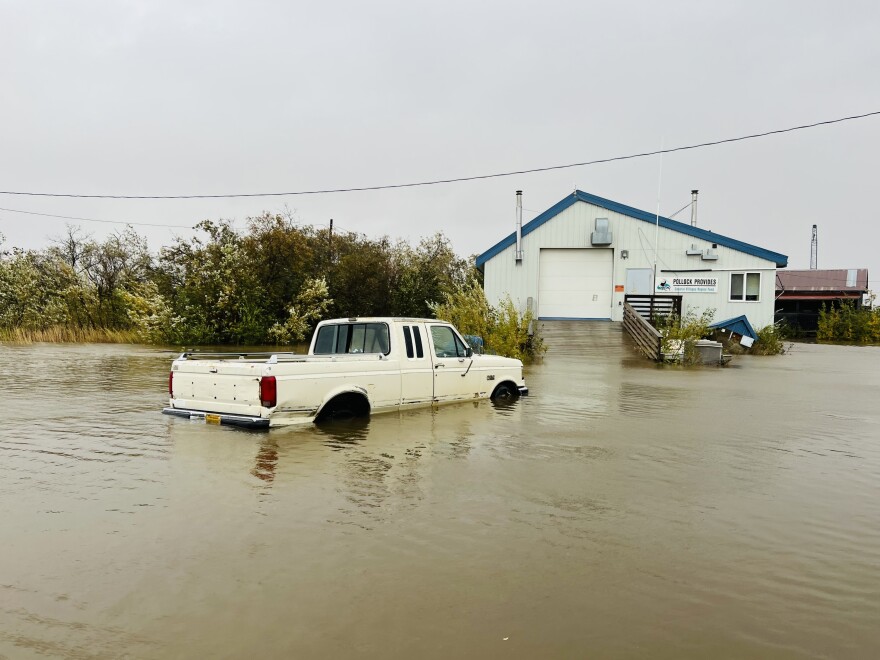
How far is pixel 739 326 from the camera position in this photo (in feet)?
89.5

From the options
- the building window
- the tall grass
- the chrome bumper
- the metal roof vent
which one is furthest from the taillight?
the tall grass

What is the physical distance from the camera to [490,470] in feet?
22.1

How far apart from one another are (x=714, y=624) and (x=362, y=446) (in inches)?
192

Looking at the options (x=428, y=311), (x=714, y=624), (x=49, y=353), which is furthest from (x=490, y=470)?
(x=428, y=311)

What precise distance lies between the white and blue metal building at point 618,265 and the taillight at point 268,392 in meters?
21.3

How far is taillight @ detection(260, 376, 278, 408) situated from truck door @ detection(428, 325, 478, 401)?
119 inches

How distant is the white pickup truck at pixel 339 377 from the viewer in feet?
26.8

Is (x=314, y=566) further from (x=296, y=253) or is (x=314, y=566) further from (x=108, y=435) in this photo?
(x=296, y=253)

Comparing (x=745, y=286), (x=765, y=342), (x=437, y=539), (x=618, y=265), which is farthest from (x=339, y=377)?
(x=765, y=342)

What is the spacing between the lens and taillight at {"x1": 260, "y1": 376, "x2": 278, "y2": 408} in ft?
26.3

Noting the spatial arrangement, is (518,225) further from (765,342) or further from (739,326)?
(765,342)

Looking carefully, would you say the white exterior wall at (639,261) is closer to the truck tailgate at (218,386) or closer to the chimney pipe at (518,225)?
the chimney pipe at (518,225)

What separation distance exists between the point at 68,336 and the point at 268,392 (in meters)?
28.4

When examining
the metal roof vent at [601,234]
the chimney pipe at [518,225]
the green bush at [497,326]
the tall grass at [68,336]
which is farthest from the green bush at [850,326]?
the tall grass at [68,336]
